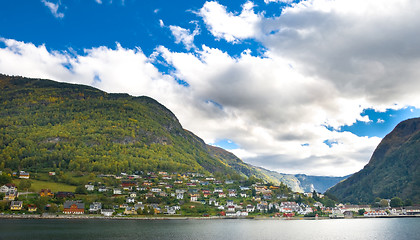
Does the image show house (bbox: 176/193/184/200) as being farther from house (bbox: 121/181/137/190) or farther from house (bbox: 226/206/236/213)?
house (bbox: 121/181/137/190)

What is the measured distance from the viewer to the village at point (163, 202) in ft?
396

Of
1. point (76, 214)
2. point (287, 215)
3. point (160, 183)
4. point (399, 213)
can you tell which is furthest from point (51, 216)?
point (399, 213)

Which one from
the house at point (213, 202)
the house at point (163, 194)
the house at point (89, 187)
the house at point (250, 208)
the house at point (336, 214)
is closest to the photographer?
the house at point (89, 187)

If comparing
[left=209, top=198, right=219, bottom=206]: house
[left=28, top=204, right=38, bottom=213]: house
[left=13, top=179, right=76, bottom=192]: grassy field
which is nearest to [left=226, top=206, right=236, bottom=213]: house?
[left=209, top=198, right=219, bottom=206]: house

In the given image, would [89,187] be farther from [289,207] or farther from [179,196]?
[289,207]

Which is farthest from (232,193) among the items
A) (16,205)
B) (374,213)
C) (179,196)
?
(16,205)

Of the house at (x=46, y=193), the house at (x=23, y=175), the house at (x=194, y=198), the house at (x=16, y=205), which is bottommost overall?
the house at (x=16, y=205)

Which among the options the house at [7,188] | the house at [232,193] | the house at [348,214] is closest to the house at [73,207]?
the house at [7,188]

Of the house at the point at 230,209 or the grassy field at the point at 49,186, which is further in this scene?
the house at the point at 230,209

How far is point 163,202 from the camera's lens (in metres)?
147

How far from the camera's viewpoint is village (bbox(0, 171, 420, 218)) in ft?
396

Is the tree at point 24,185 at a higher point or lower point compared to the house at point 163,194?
higher

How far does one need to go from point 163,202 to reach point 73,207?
39332 millimetres

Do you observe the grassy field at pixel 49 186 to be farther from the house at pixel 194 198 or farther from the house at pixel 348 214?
the house at pixel 348 214
